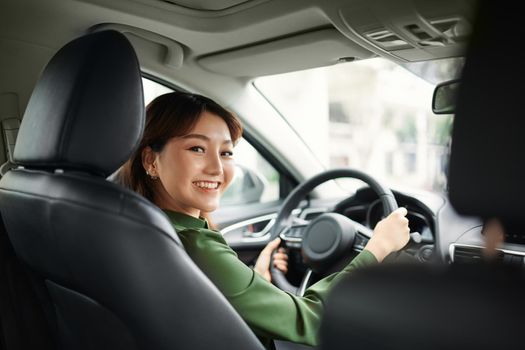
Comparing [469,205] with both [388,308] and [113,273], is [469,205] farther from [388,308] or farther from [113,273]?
[113,273]

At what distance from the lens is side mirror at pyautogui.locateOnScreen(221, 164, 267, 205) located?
3.53 metres

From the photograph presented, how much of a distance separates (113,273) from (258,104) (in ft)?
6.19

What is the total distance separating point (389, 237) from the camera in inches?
74.7

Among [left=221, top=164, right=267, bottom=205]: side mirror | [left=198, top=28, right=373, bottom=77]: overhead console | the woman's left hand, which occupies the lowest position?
the woman's left hand

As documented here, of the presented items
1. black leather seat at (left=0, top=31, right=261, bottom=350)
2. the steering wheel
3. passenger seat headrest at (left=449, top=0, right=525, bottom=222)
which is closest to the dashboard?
the steering wheel

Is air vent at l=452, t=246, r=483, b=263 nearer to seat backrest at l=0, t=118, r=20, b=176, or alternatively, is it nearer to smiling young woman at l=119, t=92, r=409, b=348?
smiling young woman at l=119, t=92, r=409, b=348

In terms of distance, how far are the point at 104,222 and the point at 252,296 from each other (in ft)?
1.52

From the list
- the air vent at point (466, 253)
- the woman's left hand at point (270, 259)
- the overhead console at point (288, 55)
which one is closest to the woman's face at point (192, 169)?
the overhead console at point (288, 55)

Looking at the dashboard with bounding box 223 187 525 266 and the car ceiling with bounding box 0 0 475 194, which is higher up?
the car ceiling with bounding box 0 0 475 194

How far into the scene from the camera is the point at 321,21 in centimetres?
212

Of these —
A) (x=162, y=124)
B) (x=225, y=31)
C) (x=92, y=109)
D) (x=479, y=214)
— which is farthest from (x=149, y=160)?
(x=479, y=214)

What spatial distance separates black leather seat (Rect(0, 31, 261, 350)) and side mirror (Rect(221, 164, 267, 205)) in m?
2.03

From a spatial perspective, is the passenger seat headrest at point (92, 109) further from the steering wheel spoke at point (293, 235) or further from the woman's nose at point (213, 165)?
the steering wheel spoke at point (293, 235)

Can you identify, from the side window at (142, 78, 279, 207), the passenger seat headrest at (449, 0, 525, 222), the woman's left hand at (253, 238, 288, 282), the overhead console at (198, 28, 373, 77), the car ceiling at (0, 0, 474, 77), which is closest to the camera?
the passenger seat headrest at (449, 0, 525, 222)
